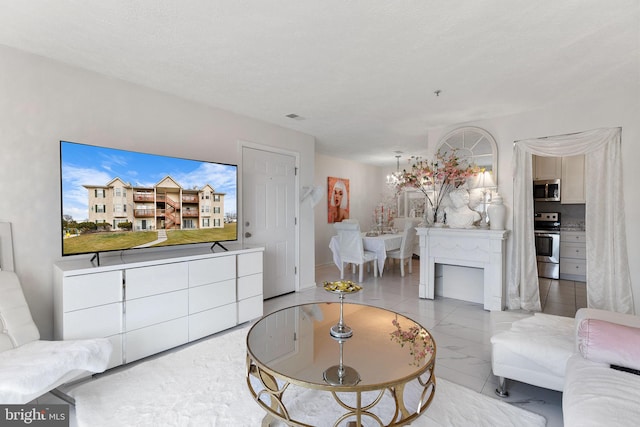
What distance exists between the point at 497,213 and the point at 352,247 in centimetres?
227

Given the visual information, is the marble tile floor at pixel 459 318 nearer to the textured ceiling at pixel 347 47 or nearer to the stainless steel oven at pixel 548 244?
the stainless steel oven at pixel 548 244

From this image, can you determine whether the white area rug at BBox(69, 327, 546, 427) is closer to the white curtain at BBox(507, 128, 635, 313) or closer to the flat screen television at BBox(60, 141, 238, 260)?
the flat screen television at BBox(60, 141, 238, 260)

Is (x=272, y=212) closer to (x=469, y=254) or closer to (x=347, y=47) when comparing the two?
(x=347, y=47)

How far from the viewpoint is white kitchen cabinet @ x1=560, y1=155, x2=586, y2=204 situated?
5062 millimetres

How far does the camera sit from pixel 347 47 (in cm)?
221

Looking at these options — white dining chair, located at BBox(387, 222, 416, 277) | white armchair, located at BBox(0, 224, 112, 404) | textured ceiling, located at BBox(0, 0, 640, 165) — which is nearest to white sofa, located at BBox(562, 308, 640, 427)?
textured ceiling, located at BBox(0, 0, 640, 165)

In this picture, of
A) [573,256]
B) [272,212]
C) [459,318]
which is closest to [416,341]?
[459,318]

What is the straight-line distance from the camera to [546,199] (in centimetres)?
534

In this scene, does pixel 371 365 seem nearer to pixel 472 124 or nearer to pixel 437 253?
pixel 437 253

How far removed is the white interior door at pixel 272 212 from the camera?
3902mm

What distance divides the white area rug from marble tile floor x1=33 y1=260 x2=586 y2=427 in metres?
0.13

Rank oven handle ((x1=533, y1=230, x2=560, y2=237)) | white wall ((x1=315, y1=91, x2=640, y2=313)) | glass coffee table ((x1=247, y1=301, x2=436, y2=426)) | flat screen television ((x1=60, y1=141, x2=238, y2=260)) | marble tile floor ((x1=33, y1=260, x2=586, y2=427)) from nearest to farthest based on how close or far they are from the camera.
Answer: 1. glass coffee table ((x1=247, y1=301, x2=436, y2=426))
2. marble tile floor ((x1=33, y1=260, x2=586, y2=427))
3. flat screen television ((x1=60, y1=141, x2=238, y2=260))
4. white wall ((x1=315, y1=91, x2=640, y2=313))
5. oven handle ((x1=533, y1=230, x2=560, y2=237))

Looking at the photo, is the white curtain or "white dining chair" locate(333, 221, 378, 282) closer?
the white curtain

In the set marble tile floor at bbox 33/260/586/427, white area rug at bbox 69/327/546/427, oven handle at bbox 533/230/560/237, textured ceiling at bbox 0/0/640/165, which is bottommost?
marble tile floor at bbox 33/260/586/427
